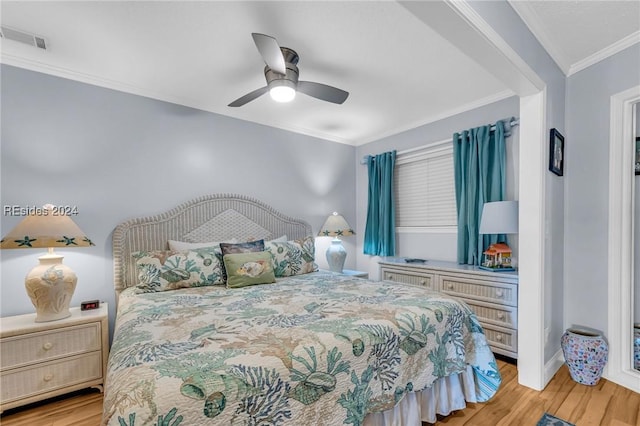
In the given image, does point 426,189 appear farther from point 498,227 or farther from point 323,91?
point 323,91

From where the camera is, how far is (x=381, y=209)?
160 inches

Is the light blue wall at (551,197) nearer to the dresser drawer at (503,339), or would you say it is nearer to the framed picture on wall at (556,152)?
the framed picture on wall at (556,152)

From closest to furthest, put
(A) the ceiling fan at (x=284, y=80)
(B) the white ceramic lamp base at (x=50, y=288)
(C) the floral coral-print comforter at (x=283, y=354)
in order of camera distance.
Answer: (C) the floral coral-print comforter at (x=283, y=354) → (A) the ceiling fan at (x=284, y=80) → (B) the white ceramic lamp base at (x=50, y=288)

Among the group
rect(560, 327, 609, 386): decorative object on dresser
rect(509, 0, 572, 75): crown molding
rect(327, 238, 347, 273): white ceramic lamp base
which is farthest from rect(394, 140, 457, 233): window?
rect(560, 327, 609, 386): decorative object on dresser

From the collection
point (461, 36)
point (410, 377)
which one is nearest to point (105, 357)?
point (410, 377)

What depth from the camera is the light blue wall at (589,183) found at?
2238mm

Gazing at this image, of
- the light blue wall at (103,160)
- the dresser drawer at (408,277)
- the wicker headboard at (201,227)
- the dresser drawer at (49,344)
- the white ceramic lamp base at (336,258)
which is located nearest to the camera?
the dresser drawer at (49,344)

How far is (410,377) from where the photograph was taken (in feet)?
5.17

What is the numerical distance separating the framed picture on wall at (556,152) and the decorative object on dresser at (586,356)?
1.25 m

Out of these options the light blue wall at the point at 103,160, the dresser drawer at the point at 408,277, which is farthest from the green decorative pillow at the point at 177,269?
the dresser drawer at the point at 408,277

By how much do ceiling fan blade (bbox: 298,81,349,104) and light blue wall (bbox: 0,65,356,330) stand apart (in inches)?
56.1

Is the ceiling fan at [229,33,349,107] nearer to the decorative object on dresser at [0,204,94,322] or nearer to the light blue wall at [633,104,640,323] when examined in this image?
the decorative object on dresser at [0,204,94,322]

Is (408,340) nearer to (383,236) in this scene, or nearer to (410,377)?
(410,377)

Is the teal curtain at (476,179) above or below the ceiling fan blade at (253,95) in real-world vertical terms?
below
